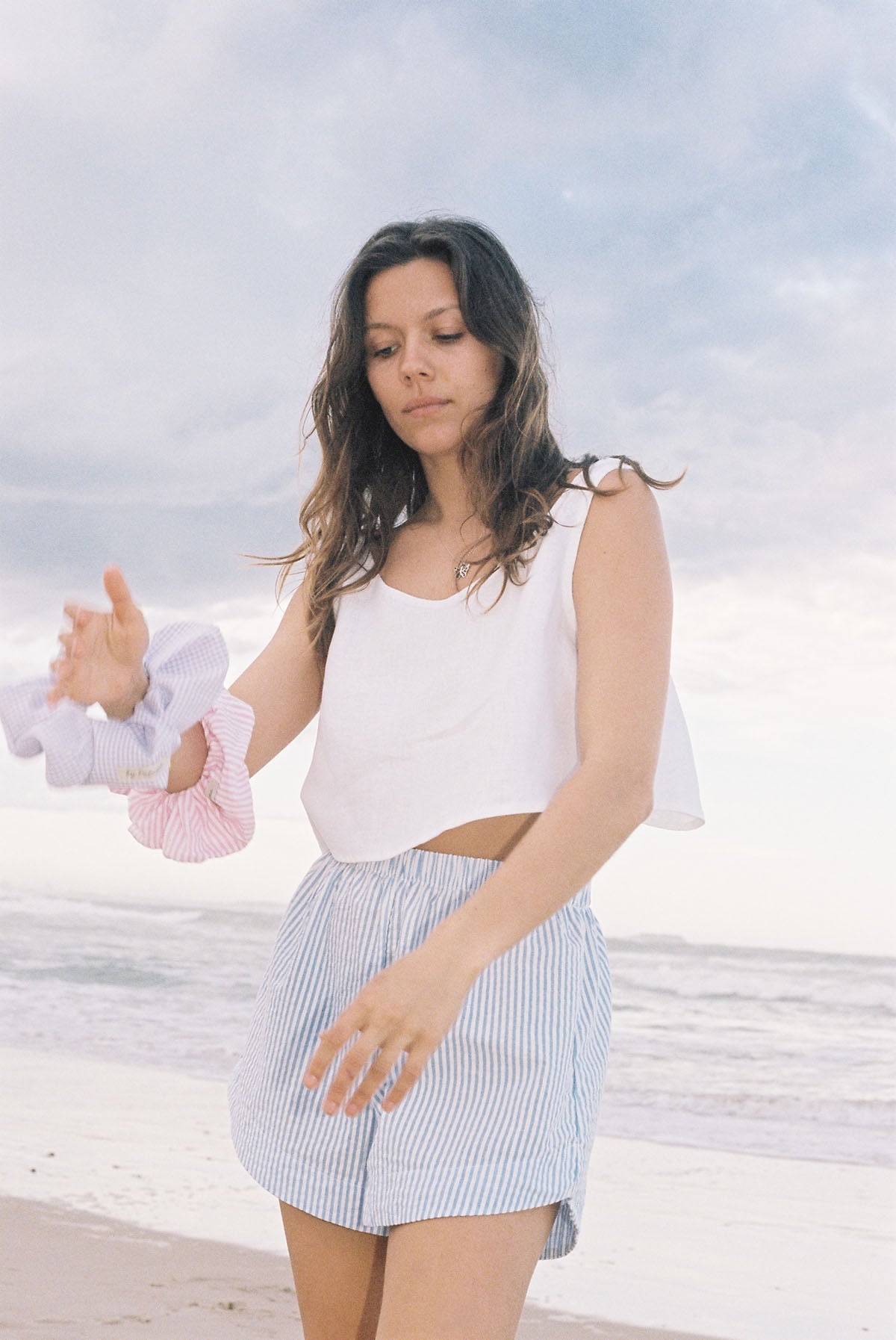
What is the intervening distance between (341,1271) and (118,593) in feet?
2.59

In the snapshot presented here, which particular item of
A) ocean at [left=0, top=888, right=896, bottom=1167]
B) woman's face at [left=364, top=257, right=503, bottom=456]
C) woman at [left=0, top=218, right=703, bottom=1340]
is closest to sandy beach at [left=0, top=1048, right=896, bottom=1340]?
ocean at [left=0, top=888, right=896, bottom=1167]

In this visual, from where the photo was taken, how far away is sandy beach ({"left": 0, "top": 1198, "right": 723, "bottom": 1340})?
11.3ft

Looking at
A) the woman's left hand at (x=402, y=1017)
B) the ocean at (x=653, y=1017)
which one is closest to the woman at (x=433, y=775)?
the woman's left hand at (x=402, y=1017)

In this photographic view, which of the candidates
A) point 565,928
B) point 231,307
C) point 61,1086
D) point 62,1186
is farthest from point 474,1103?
point 231,307

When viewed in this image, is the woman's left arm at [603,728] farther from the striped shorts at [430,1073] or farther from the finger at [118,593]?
the finger at [118,593]

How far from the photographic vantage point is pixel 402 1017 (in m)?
1.22

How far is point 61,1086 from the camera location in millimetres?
6309

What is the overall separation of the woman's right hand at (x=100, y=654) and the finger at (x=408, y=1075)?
0.50m

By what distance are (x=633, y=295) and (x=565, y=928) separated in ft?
54.2

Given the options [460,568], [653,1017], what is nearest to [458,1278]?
[460,568]

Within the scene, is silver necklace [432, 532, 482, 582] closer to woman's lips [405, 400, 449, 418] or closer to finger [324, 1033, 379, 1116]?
woman's lips [405, 400, 449, 418]

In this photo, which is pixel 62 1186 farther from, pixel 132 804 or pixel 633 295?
pixel 633 295

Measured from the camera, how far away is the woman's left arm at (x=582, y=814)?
4.02 feet

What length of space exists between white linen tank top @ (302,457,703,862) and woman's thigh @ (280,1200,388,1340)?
1.36ft
